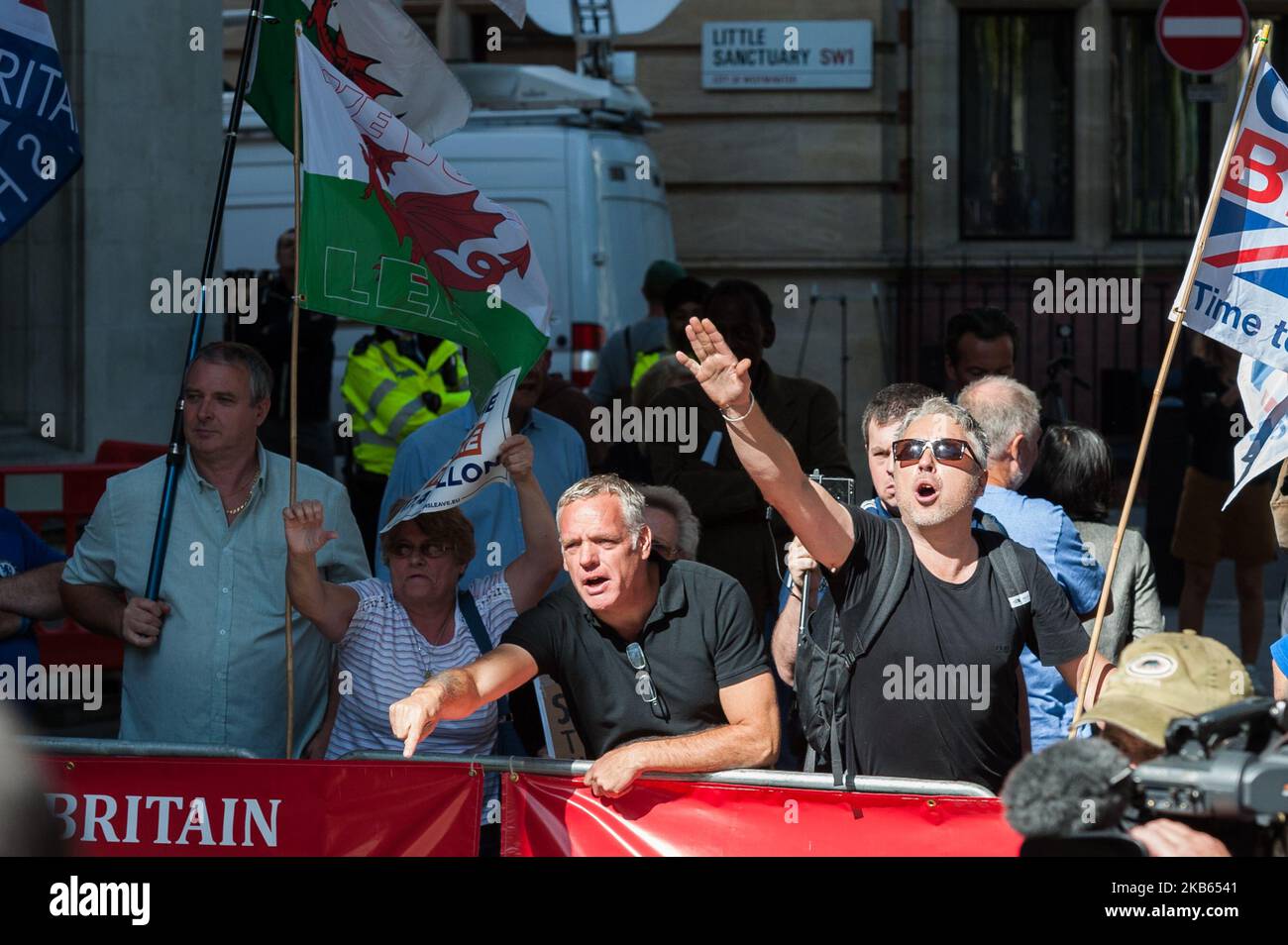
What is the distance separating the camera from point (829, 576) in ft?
14.8

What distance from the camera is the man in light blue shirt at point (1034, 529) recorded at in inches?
204

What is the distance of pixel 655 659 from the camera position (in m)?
4.79

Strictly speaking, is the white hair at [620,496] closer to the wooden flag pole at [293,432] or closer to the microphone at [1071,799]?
the wooden flag pole at [293,432]

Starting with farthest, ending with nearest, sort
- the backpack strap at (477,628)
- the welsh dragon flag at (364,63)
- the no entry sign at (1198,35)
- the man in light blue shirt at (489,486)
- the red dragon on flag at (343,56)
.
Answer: the no entry sign at (1198,35), the man in light blue shirt at (489,486), the red dragon on flag at (343,56), the welsh dragon flag at (364,63), the backpack strap at (477,628)

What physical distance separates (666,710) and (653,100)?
12.6 meters

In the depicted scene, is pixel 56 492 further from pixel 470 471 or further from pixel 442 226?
pixel 470 471

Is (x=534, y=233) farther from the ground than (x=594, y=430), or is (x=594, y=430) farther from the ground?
(x=534, y=233)

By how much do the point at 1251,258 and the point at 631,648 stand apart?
210 cm

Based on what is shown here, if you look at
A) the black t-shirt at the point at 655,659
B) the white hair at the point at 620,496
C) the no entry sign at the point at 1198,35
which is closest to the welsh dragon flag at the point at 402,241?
the white hair at the point at 620,496

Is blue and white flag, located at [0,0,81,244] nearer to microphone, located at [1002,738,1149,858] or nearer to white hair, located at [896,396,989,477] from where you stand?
white hair, located at [896,396,989,477]

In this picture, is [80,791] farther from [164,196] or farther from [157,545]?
Result: [164,196]

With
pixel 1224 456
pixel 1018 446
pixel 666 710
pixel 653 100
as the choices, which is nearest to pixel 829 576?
pixel 666 710

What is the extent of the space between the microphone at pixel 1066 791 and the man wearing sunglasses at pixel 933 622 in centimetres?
172

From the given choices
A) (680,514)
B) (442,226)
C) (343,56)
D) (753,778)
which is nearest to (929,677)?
(753,778)
